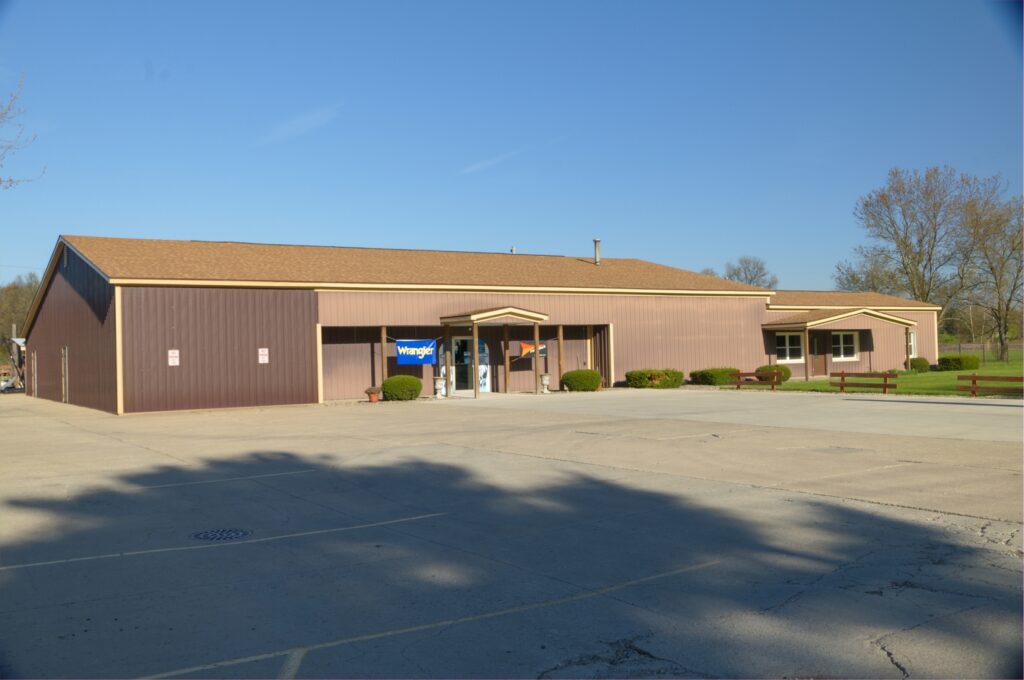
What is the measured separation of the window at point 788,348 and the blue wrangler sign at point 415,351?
18555 millimetres

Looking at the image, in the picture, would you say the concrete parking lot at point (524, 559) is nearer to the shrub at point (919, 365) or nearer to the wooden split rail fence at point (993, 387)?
the wooden split rail fence at point (993, 387)

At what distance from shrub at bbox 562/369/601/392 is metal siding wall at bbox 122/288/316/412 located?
9761mm

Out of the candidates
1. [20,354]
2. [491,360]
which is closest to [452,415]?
[491,360]

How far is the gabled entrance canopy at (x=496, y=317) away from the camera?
98.0 feet

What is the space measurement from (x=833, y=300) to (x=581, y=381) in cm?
2176

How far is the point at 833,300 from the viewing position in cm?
4700

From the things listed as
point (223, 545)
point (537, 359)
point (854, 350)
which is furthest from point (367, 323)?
point (854, 350)

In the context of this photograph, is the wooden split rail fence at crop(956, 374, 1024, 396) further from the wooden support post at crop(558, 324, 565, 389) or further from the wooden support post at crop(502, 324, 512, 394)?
the wooden support post at crop(502, 324, 512, 394)

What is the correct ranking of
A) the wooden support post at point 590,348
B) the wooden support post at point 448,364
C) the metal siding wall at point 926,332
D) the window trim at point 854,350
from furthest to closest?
the metal siding wall at point 926,332 → the window trim at point 854,350 → the wooden support post at point 590,348 → the wooden support post at point 448,364

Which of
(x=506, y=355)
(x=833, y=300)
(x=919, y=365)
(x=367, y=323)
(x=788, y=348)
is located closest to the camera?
(x=367, y=323)

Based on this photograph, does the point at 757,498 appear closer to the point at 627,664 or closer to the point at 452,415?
the point at 627,664

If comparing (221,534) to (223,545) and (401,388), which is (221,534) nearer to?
(223,545)

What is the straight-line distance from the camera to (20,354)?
58.5 m

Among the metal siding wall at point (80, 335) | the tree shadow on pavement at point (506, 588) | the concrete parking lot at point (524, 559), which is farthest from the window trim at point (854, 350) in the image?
the tree shadow on pavement at point (506, 588)
